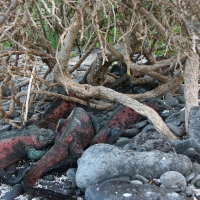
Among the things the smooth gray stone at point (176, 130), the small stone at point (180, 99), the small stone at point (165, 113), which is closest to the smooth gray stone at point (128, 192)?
the smooth gray stone at point (176, 130)

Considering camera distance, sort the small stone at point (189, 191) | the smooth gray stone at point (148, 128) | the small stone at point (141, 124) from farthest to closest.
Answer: the small stone at point (141, 124) → the smooth gray stone at point (148, 128) → the small stone at point (189, 191)

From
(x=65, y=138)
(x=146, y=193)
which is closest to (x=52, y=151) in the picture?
(x=65, y=138)

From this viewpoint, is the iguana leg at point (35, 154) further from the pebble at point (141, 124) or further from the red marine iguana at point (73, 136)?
the pebble at point (141, 124)

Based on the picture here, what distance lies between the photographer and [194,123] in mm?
3557

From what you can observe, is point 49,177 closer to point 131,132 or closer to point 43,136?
point 43,136

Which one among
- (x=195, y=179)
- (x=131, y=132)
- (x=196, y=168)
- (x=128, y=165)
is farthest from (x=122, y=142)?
(x=195, y=179)

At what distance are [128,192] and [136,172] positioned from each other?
327 millimetres

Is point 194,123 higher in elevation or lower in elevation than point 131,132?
higher

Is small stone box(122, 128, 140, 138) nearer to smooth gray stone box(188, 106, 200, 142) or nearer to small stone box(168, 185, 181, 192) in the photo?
smooth gray stone box(188, 106, 200, 142)

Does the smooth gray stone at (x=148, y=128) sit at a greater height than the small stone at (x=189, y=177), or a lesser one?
greater

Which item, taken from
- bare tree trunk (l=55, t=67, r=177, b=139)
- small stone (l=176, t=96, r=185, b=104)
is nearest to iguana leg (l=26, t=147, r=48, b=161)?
bare tree trunk (l=55, t=67, r=177, b=139)

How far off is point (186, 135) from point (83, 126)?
98 centimetres

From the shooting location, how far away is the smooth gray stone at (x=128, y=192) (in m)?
2.69

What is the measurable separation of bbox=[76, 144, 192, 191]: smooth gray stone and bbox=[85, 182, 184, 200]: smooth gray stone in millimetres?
199
